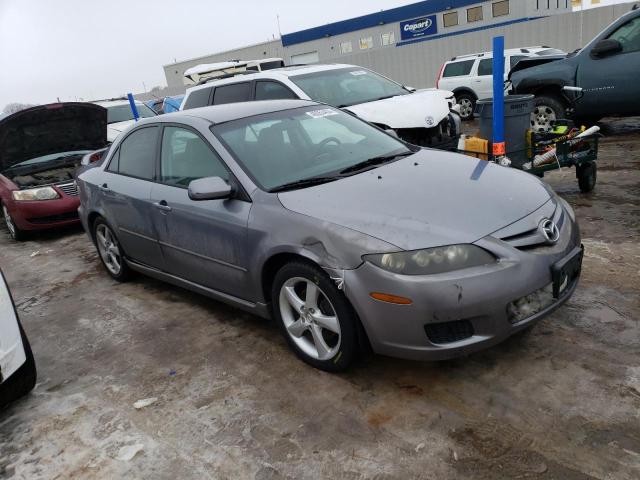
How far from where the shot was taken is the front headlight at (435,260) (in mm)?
2545

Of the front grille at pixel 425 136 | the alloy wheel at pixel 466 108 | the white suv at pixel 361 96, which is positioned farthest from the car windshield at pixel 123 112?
the alloy wheel at pixel 466 108

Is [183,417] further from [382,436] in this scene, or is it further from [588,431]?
[588,431]

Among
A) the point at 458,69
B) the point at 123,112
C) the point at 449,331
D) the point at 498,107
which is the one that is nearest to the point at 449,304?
the point at 449,331

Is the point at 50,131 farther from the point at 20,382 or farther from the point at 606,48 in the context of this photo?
the point at 606,48

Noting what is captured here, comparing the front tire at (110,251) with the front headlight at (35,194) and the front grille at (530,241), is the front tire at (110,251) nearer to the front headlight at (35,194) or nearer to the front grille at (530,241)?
the front headlight at (35,194)

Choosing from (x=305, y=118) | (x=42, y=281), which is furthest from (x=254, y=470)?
(x=42, y=281)

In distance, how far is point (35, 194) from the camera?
7.09 meters

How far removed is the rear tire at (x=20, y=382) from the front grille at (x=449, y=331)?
2.37 m

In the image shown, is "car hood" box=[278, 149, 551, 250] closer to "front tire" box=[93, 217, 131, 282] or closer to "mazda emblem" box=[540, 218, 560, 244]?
"mazda emblem" box=[540, 218, 560, 244]

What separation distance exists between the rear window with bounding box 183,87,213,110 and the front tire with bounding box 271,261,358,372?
5.76 meters

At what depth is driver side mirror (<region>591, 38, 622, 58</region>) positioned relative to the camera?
25.7 feet

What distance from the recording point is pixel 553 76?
8.22 meters

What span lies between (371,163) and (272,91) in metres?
4.36

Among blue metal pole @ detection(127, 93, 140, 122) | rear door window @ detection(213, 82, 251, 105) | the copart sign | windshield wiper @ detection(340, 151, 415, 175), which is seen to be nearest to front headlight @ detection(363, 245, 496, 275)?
windshield wiper @ detection(340, 151, 415, 175)
